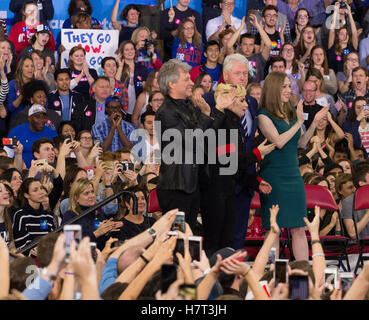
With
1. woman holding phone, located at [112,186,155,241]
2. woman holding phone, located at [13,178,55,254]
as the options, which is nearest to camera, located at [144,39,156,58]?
woman holding phone, located at [112,186,155,241]

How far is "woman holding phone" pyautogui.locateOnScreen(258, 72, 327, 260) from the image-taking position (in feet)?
22.2

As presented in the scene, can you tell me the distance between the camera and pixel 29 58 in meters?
10.4

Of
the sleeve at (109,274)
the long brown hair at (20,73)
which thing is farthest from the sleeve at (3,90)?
the sleeve at (109,274)

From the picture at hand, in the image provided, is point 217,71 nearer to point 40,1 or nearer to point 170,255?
point 40,1

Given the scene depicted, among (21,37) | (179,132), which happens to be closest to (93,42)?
(21,37)

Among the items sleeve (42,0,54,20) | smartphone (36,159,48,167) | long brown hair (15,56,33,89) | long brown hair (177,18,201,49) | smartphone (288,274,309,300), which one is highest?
sleeve (42,0,54,20)

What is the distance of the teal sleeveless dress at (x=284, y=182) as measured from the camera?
6809 mm

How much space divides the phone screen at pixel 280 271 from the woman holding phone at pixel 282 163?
246cm

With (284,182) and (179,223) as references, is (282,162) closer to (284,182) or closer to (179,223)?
(284,182)

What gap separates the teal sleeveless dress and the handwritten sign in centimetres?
496

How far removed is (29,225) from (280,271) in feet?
11.5

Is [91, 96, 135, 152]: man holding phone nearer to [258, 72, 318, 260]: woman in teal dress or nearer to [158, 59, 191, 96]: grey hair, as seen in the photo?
[258, 72, 318, 260]: woman in teal dress

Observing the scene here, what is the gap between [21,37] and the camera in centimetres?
1141

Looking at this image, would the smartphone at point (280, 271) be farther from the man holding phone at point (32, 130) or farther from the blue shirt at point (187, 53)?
the blue shirt at point (187, 53)
